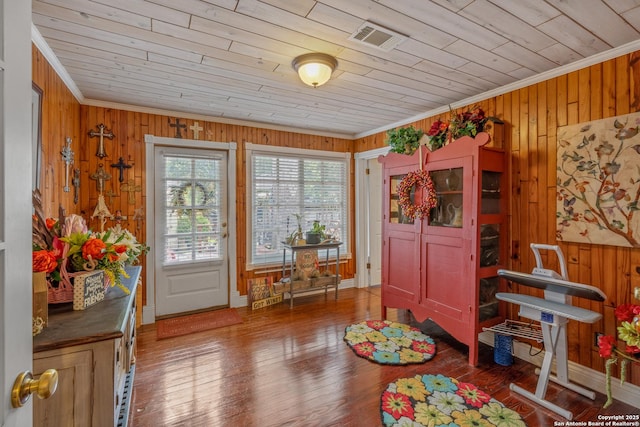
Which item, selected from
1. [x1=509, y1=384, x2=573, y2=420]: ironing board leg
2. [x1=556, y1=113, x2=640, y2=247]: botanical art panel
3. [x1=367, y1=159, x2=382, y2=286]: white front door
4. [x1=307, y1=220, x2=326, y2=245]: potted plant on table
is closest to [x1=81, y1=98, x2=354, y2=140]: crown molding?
[x1=367, y1=159, x2=382, y2=286]: white front door

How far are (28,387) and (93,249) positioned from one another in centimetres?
107

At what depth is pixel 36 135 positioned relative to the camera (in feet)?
6.25

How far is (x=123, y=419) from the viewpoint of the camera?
66.7 inches

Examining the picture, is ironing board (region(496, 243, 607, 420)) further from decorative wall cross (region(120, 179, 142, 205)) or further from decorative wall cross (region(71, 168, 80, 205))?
decorative wall cross (region(71, 168, 80, 205))

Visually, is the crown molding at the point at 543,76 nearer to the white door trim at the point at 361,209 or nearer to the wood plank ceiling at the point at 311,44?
the wood plank ceiling at the point at 311,44

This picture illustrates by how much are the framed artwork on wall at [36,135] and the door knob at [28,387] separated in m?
1.70

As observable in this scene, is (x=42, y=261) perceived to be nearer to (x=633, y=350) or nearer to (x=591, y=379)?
(x=633, y=350)

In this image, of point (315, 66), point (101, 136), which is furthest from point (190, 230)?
point (315, 66)

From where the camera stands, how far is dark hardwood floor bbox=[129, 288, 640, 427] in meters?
1.95

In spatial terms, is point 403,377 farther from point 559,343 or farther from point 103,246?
point 103,246

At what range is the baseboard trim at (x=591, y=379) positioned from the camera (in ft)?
6.69

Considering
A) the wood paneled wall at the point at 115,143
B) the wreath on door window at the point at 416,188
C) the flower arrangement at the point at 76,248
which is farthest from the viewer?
the wreath on door window at the point at 416,188

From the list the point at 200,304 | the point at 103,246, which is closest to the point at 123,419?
the point at 103,246

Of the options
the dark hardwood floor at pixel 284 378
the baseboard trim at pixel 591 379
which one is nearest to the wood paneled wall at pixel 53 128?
the dark hardwood floor at pixel 284 378
